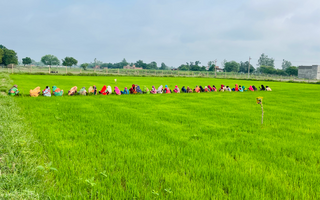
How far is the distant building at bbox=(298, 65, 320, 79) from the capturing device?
2821 inches

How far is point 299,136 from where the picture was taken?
4.55 metres

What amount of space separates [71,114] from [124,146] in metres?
3.42

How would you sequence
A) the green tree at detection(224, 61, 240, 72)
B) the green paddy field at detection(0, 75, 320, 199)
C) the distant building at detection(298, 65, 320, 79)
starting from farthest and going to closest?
the green tree at detection(224, 61, 240, 72)
the distant building at detection(298, 65, 320, 79)
the green paddy field at detection(0, 75, 320, 199)

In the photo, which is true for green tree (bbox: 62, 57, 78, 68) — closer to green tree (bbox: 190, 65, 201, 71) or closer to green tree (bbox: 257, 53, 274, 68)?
green tree (bbox: 190, 65, 201, 71)

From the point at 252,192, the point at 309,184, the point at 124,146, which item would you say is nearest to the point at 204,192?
the point at 252,192

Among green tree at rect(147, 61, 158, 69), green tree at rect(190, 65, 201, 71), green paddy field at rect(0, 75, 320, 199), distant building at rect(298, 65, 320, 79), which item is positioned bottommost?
green paddy field at rect(0, 75, 320, 199)

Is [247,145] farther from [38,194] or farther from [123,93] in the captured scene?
[123,93]

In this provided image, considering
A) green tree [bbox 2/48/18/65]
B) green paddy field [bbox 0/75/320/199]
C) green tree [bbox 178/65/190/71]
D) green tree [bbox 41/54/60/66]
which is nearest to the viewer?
green paddy field [bbox 0/75/320/199]

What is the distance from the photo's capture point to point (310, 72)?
74812 mm

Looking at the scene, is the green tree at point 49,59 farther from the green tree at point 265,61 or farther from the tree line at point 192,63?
the green tree at point 265,61

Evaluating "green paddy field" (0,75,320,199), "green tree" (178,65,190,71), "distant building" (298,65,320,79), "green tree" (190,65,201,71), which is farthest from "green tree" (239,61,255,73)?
"green paddy field" (0,75,320,199)

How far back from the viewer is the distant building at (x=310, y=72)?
7165cm

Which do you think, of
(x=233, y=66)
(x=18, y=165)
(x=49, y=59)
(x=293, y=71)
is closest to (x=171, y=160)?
(x=18, y=165)

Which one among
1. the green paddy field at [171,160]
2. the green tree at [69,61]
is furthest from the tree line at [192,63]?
the green paddy field at [171,160]
